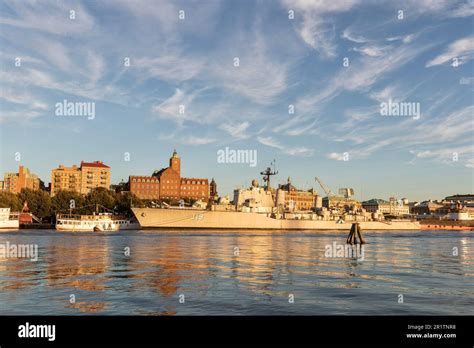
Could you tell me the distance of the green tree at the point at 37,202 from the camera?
124 meters

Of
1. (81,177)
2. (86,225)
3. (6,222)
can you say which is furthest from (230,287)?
(81,177)

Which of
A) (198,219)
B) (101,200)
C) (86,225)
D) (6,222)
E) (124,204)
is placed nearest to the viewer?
(6,222)

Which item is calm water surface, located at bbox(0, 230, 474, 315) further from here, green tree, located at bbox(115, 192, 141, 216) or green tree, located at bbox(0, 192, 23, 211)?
green tree, located at bbox(115, 192, 141, 216)

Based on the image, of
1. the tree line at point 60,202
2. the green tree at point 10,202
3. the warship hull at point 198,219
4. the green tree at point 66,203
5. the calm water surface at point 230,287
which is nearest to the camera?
the calm water surface at point 230,287

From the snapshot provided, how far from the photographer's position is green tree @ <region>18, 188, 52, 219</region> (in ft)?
405

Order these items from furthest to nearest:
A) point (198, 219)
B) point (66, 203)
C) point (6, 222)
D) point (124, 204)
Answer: point (124, 204) < point (66, 203) < point (198, 219) < point (6, 222)

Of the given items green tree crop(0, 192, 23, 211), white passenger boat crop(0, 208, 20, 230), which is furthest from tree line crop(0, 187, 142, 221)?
white passenger boat crop(0, 208, 20, 230)

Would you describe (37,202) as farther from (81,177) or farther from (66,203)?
(81,177)

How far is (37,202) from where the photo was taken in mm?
125625

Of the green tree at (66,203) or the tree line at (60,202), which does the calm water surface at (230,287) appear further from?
the green tree at (66,203)

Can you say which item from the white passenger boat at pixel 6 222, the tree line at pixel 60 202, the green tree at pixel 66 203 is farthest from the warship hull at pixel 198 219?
the green tree at pixel 66 203
